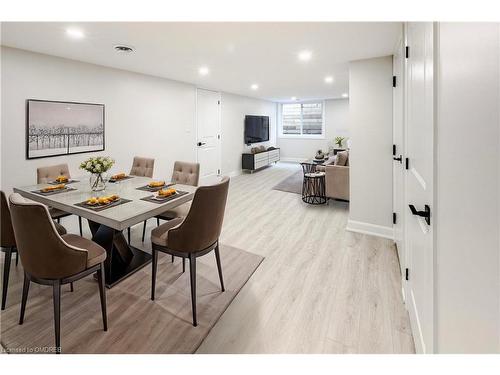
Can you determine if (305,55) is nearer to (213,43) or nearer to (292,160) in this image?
(213,43)

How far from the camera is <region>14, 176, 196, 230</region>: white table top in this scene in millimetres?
1848

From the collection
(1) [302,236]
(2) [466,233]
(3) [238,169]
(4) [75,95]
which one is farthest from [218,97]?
(2) [466,233]

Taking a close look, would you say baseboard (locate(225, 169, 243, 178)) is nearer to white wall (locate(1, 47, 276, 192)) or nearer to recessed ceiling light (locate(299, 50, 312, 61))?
white wall (locate(1, 47, 276, 192))

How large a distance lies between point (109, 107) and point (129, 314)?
3174 millimetres

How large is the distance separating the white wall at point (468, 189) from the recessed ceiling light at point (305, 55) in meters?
2.42

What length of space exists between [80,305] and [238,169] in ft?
20.0

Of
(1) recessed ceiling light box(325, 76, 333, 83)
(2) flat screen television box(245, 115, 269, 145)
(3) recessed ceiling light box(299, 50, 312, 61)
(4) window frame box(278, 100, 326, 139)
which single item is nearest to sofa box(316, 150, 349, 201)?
(1) recessed ceiling light box(325, 76, 333, 83)

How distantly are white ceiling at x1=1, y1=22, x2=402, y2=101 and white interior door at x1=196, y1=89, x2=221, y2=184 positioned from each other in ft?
6.25

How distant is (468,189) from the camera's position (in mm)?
763

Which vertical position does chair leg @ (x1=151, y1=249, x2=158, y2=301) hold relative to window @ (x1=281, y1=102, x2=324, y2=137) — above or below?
below

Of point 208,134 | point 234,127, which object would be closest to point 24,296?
point 208,134

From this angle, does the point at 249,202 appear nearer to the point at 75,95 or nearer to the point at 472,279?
the point at 75,95

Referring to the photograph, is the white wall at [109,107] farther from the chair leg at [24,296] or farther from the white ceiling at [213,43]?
the chair leg at [24,296]

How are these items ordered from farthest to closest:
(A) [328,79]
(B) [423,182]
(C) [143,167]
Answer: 1. (A) [328,79]
2. (C) [143,167]
3. (B) [423,182]
